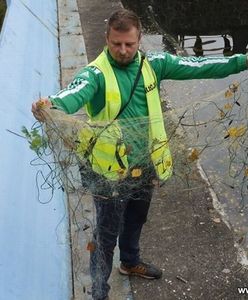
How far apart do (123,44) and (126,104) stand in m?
0.33

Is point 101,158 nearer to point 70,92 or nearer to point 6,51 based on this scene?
point 70,92

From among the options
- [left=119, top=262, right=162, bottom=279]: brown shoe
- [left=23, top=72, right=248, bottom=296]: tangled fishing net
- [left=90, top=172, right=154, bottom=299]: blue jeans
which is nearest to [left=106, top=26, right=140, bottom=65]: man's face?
[left=23, top=72, right=248, bottom=296]: tangled fishing net

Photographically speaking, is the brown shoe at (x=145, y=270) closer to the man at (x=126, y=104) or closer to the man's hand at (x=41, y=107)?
the man at (x=126, y=104)

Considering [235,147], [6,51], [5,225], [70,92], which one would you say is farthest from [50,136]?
[6,51]

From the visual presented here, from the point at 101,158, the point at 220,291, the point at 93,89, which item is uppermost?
the point at 93,89

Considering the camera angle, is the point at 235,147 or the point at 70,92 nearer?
the point at 70,92

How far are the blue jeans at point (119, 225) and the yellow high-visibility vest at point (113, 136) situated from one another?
0.12 m

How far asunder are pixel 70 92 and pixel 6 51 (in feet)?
10.3

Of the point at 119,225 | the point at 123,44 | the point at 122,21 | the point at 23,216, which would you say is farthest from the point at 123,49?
the point at 23,216

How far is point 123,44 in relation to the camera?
258 cm

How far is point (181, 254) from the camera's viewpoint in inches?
149

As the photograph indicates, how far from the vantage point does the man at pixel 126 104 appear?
2.57m

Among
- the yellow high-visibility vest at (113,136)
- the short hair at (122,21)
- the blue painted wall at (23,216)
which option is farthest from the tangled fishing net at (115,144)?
the short hair at (122,21)

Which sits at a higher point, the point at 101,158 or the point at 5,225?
the point at 101,158
